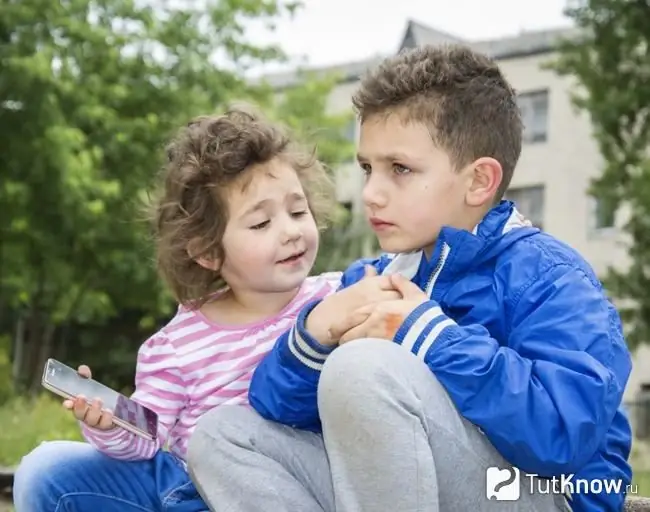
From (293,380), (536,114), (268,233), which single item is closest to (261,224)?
(268,233)

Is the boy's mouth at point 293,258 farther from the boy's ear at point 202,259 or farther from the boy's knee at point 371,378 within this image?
the boy's knee at point 371,378

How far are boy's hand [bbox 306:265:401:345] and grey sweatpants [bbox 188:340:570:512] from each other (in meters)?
0.18

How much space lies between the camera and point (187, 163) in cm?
299

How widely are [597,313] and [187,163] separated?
4.13 feet

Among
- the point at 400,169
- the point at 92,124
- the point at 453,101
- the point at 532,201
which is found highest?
the point at 453,101

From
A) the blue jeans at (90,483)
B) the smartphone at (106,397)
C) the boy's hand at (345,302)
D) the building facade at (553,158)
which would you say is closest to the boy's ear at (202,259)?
the smartphone at (106,397)

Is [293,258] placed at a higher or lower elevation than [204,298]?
higher

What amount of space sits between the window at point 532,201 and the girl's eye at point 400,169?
26141mm

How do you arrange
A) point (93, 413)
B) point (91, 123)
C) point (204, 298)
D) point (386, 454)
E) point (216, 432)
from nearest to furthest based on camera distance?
point (386, 454)
point (216, 432)
point (93, 413)
point (204, 298)
point (91, 123)

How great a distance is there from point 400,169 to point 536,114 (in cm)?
2711

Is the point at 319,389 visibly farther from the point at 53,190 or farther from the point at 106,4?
the point at 106,4

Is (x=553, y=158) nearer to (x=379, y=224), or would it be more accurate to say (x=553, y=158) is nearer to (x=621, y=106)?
(x=621, y=106)

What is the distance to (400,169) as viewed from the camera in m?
2.52

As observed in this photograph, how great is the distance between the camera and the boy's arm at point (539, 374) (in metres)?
2.07
